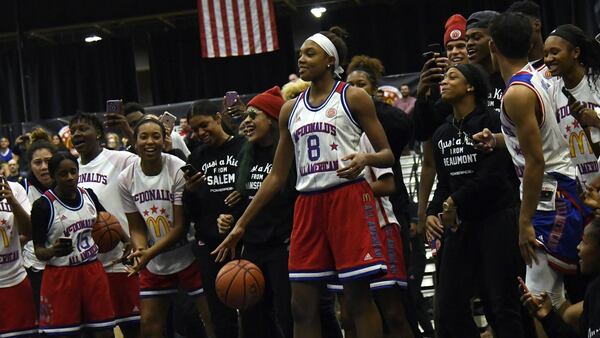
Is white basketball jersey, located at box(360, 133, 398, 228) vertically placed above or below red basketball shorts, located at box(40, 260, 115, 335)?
above

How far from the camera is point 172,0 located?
20.1m

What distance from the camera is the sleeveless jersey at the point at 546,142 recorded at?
5398 mm

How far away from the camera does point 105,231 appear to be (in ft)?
26.3

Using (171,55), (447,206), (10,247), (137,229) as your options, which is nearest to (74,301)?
(137,229)

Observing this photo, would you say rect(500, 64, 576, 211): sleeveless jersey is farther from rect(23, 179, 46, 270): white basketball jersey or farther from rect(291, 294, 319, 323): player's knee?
rect(23, 179, 46, 270): white basketball jersey

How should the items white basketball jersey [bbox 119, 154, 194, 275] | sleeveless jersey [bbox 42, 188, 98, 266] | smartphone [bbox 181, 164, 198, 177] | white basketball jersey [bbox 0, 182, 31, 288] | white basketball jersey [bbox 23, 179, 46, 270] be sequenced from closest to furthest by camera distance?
smartphone [bbox 181, 164, 198, 177] → sleeveless jersey [bbox 42, 188, 98, 266] → white basketball jersey [bbox 119, 154, 194, 275] → white basketball jersey [bbox 0, 182, 31, 288] → white basketball jersey [bbox 23, 179, 46, 270]

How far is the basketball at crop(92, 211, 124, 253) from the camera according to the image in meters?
Answer: 8.02

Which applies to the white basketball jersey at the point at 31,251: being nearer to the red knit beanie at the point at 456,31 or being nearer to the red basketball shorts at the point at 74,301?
the red basketball shorts at the point at 74,301

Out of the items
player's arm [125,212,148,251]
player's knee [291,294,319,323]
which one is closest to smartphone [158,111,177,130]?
player's arm [125,212,148,251]

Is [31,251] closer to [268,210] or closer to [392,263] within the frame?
[268,210]

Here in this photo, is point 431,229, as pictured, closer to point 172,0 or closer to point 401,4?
point 172,0

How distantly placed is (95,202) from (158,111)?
8.14m

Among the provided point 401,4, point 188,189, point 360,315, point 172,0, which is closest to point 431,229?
point 360,315

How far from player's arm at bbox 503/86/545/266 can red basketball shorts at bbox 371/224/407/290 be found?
3.77ft
